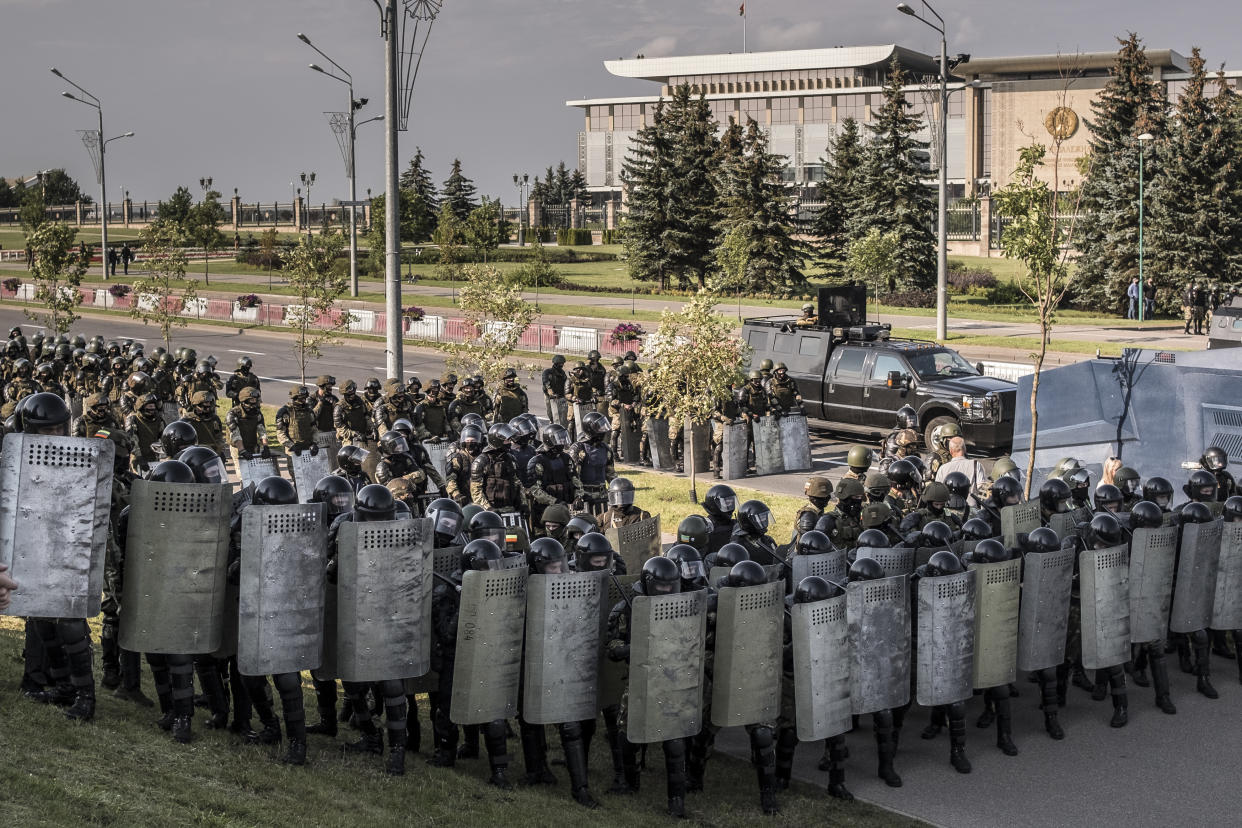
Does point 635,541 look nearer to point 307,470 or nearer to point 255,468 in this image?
point 255,468

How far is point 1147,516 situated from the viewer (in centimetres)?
1088

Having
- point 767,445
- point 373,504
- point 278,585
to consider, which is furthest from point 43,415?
point 767,445

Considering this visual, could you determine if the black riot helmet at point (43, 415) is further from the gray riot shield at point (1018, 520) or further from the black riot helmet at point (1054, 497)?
the black riot helmet at point (1054, 497)

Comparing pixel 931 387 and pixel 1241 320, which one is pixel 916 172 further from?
pixel 931 387

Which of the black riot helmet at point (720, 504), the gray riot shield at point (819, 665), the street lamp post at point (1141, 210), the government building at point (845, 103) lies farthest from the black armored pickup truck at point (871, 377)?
the government building at point (845, 103)

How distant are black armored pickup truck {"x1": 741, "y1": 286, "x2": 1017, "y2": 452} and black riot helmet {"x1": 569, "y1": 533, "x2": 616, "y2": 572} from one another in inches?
520

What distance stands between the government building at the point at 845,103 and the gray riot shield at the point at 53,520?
211 ft

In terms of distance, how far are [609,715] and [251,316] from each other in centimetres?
4093

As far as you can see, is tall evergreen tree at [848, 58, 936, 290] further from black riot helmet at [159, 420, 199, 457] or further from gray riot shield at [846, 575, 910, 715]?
gray riot shield at [846, 575, 910, 715]

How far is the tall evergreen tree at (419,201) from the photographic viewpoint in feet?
219

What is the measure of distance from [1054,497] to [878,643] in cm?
313

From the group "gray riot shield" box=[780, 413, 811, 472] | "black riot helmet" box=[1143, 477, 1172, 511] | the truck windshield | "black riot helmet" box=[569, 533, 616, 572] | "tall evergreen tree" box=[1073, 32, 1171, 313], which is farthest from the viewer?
"tall evergreen tree" box=[1073, 32, 1171, 313]

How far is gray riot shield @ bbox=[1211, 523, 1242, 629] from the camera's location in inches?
440

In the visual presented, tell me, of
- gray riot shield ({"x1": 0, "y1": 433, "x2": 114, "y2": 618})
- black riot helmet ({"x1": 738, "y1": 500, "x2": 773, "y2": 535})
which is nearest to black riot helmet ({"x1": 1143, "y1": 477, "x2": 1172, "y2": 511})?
black riot helmet ({"x1": 738, "y1": 500, "x2": 773, "y2": 535})
